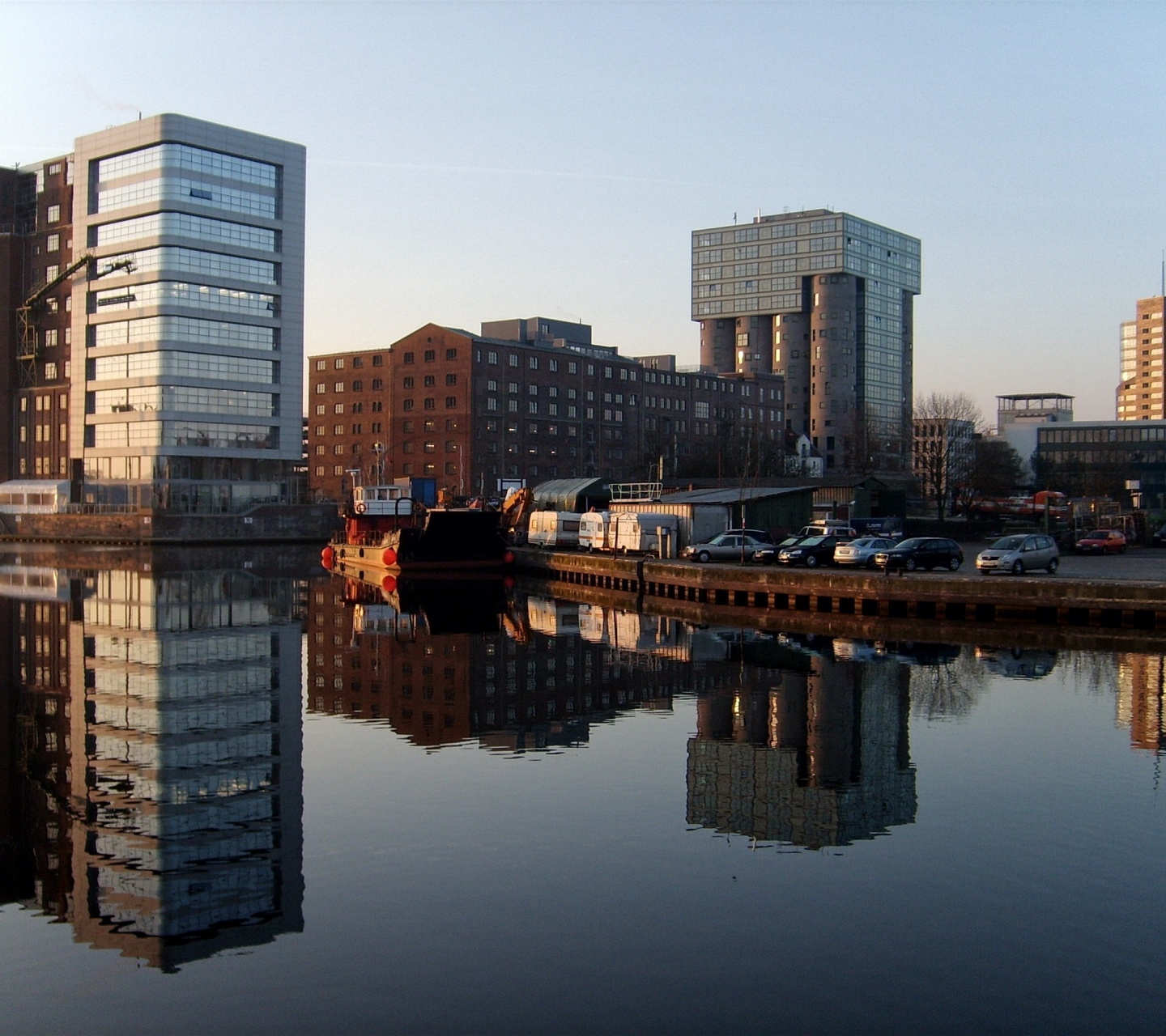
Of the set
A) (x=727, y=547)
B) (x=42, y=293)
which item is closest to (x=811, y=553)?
(x=727, y=547)

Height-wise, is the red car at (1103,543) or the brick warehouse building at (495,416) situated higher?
the brick warehouse building at (495,416)

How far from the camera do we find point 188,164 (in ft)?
363

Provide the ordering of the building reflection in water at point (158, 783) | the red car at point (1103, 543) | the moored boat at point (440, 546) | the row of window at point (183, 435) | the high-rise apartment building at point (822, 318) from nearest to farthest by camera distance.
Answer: the building reflection in water at point (158, 783) < the red car at point (1103, 543) < the moored boat at point (440, 546) < the row of window at point (183, 435) < the high-rise apartment building at point (822, 318)

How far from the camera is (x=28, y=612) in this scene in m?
47.9

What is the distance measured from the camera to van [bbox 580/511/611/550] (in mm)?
73312

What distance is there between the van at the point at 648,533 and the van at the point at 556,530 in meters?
9.31

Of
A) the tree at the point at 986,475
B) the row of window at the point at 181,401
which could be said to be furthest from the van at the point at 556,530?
the row of window at the point at 181,401

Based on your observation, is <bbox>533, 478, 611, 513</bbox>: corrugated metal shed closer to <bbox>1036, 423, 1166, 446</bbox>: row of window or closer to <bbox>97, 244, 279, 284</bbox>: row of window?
<bbox>97, 244, 279, 284</bbox>: row of window

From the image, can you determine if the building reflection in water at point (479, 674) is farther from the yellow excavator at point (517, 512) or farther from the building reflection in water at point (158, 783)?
the yellow excavator at point (517, 512)

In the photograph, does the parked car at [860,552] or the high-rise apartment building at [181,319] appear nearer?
the parked car at [860,552]

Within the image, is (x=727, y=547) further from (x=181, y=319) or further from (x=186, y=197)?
(x=186, y=197)

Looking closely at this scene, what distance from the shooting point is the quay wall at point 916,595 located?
133 feet

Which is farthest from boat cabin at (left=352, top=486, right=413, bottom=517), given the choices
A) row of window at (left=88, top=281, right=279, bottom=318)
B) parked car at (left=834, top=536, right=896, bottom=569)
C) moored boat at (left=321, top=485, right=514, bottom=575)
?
parked car at (left=834, top=536, right=896, bottom=569)

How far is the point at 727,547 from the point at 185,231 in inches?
2778
